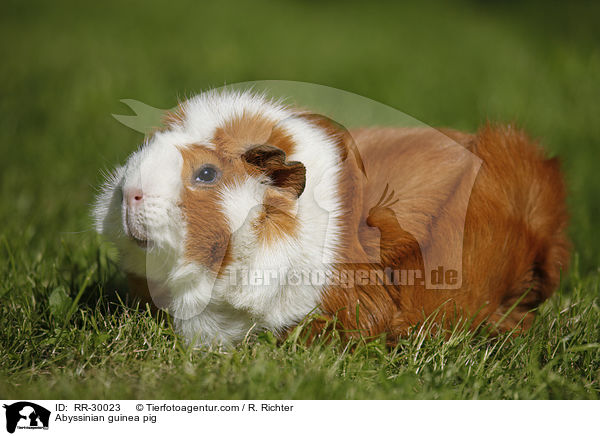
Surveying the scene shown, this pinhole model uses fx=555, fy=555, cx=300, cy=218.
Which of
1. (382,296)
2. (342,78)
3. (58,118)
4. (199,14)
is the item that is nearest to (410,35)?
(342,78)

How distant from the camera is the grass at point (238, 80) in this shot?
1.59 metres

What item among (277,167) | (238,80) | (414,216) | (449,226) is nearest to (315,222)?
(277,167)

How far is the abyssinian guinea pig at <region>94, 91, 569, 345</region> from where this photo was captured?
1469 mm

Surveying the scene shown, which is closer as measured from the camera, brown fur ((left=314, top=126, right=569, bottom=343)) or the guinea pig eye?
the guinea pig eye

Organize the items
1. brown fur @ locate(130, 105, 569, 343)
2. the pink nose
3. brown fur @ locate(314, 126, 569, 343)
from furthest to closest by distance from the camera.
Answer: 1. brown fur @ locate(314, 126, 569, 343)
2. brown fur @ locate(130, 105, 569, 343)
3. the pink nose

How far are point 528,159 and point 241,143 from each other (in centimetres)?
102

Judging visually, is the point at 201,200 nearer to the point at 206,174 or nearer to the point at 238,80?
the point at 206,174

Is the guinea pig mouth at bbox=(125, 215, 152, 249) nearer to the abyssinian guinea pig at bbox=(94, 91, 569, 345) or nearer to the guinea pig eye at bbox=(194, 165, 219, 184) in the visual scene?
the abyssinian guinea pig at bbox=(94, 91, 569, 345)

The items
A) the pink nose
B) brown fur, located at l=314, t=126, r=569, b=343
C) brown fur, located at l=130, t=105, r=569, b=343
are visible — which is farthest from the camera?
brown fur, located at l=314, t=126, r=569, b=343

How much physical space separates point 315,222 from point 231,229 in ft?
0.78
